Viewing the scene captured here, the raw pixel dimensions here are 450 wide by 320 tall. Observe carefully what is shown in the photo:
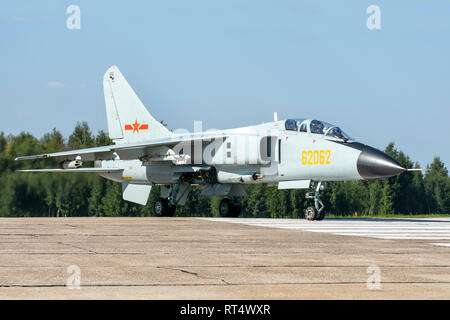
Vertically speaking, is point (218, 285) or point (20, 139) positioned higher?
point (20, 139)

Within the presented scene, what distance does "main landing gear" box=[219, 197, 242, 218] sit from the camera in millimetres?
24641

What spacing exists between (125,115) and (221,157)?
5.37m

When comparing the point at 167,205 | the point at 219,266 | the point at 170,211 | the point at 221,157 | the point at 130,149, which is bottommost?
the point at 219,266

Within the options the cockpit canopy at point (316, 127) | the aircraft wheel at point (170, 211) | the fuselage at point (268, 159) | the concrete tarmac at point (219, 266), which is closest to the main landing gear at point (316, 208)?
the fuselage at point (268, 159)

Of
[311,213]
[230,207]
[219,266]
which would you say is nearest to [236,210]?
[230,207]

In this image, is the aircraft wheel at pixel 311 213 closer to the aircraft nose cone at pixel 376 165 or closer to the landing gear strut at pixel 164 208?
the aircraft nose cone at pixel 376 165

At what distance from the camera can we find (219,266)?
838 centimetres

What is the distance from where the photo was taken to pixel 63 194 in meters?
26.0

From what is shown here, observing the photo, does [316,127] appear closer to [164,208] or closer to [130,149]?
[130,149]

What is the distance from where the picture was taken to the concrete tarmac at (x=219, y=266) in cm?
643

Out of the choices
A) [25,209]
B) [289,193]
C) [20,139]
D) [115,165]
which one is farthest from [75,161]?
[289,193]

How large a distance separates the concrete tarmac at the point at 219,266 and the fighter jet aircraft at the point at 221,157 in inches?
243
